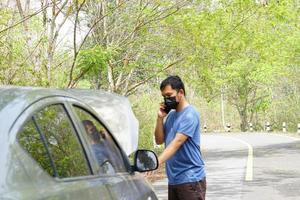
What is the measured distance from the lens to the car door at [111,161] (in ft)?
12.2

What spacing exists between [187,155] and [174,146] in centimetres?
19

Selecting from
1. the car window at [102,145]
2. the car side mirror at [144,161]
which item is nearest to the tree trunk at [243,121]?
the car side mirror at [144,161]

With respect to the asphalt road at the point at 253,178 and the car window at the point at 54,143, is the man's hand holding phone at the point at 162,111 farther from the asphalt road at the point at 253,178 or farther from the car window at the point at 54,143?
the asphalt road at the point at 253,178

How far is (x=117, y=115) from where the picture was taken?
6934 mm

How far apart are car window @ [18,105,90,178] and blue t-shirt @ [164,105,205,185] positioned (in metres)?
2.10

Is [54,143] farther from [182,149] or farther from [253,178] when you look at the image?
[253,178]

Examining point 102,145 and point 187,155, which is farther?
point 187,155

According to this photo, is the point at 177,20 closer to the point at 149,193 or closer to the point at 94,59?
the point at 94,59

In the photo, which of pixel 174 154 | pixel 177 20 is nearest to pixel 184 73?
pixel 177 20

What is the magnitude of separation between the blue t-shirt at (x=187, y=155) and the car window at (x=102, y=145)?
3.71 feet

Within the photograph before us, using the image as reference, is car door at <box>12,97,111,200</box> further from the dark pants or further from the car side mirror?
A: the dark pants

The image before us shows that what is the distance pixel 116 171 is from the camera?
4.21 metres

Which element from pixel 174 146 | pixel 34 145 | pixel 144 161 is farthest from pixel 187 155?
pixel 34 145

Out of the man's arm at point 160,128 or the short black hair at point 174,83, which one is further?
the man's arm at point 160,128
